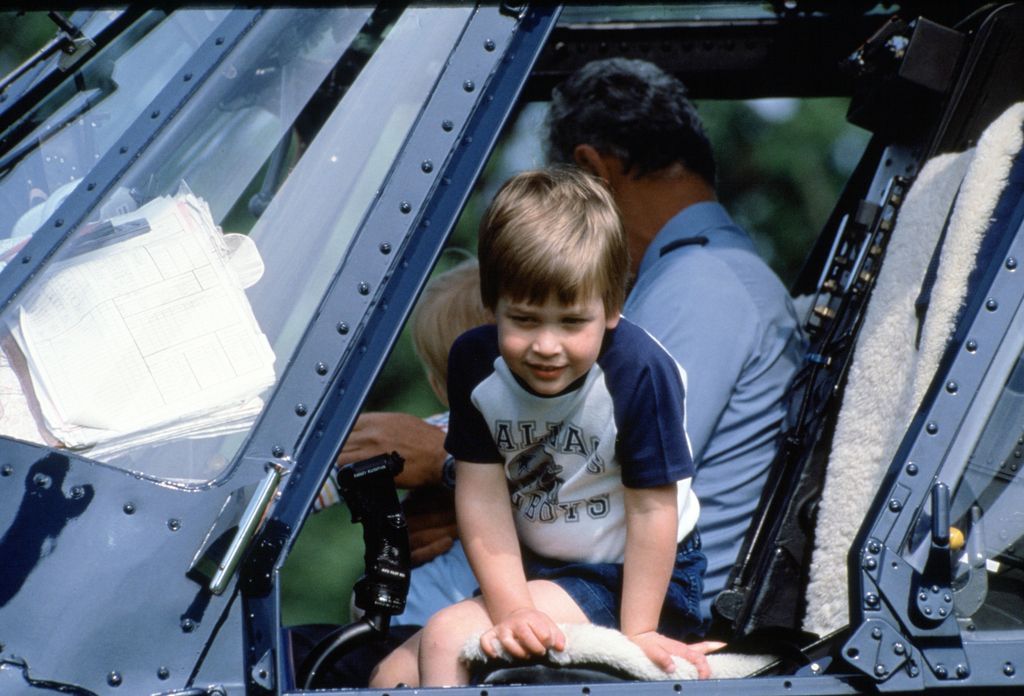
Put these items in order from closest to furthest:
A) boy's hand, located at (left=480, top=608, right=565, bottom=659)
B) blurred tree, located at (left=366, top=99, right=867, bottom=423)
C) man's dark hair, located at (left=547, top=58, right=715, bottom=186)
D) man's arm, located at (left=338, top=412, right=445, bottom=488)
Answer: boy's hand, located at (left=480, top=608, right=565, bottom=659) < man's arm, located at (left=338, top=412, right=445, bottom=488) < man's dark hair, located at (left=547, top=58, right=715, bottom=186) < blurred tree, located at (left=366, top=99, right=867, bottom=423)

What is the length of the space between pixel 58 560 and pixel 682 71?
1.99 meters

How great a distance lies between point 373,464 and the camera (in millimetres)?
1667

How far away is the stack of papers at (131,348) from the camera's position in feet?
4.86

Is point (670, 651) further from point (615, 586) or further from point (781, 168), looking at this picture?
point (781, 168)

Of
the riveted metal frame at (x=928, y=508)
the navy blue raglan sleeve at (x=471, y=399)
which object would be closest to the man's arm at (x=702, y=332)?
the navy blue raglan sleeve at (x=471, y=399)

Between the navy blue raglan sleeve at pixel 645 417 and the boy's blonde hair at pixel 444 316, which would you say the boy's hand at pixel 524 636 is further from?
the boy's blonde hair at pixel 444 316

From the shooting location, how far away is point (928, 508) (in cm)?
157

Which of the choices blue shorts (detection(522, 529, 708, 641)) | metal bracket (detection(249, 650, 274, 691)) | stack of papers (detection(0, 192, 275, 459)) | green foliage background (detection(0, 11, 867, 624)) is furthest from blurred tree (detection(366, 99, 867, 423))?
metal bracket (detection(249, 650, 274, 691))

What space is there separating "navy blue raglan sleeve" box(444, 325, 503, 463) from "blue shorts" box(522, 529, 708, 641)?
0.62 feet

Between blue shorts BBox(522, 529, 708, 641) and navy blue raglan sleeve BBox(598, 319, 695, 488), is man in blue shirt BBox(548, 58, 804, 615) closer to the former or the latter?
blue shorts BBox(522, 529, 708, 641)

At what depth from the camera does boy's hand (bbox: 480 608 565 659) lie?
1.59 meters

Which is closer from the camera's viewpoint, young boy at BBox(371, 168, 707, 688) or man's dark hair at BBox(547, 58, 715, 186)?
young boy at BBox(371, 168, 707, 688)

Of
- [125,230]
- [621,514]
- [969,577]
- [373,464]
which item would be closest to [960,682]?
[969,577]

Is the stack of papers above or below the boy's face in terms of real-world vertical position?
below
